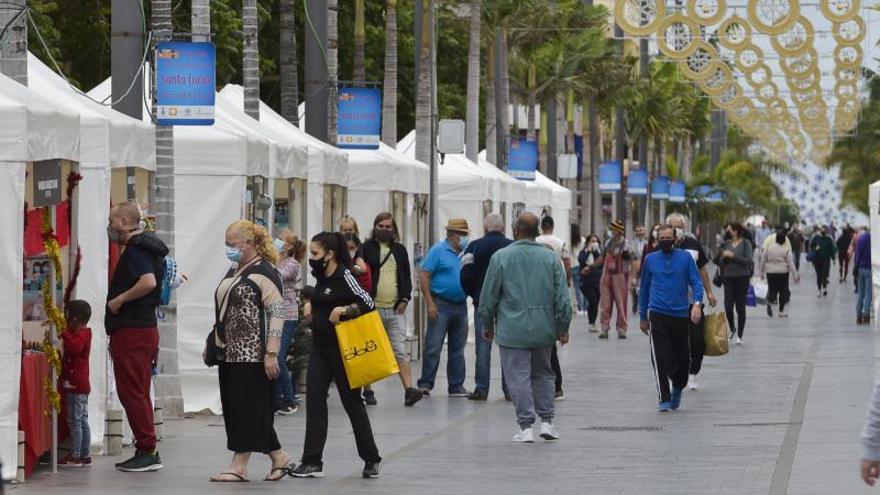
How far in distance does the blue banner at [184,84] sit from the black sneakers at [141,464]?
4172mm

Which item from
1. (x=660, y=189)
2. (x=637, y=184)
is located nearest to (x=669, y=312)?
(x=637, y=184)

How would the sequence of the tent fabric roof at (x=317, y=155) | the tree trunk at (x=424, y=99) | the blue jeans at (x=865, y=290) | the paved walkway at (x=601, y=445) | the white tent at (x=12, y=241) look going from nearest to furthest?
the white tent at (x=12, y=241) → the paved walkway at (x=601, y=445) → the tent fabric roof at (x=317, y=155) → the tree trunk at (x=424, y=99) → the blue jeans at (x=865, y=290)

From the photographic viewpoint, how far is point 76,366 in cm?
1452

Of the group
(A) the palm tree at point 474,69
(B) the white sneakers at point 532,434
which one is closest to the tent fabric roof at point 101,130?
(B) the white sneakers at point 532,434

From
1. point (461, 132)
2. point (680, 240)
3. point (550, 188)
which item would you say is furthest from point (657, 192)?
point (680, 240)

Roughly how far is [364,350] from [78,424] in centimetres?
210

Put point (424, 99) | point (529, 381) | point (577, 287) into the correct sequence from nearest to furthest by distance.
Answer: point (529, 381) < point (424, 99) < point (577, 287)

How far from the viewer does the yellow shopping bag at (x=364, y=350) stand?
45.8 feet

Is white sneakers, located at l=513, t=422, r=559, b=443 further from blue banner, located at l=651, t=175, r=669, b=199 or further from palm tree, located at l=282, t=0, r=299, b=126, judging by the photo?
blue banner, located at l=651, t=175, r=669, b=199

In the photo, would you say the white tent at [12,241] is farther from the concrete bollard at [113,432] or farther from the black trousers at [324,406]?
the concrete bollard at [113,432]

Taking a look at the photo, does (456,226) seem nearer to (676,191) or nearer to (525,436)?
(525,436)

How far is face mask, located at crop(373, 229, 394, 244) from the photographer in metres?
20.3

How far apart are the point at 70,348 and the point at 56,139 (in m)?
→ 1.52

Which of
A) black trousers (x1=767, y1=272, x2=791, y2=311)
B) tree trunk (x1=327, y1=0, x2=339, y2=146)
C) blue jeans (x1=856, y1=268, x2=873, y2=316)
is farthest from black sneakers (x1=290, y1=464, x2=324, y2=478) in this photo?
black trousers (x1=767, y1=272, x2=791, y2=311)
